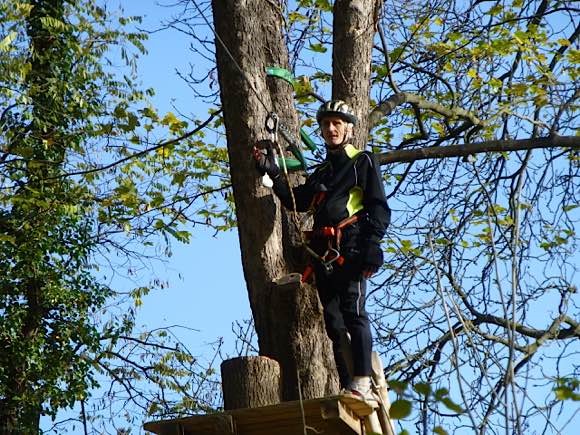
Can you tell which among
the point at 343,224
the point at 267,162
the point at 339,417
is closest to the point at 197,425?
the point at 339,417

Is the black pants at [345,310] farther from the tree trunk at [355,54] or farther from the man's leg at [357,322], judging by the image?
the tree trunk at [355,54]

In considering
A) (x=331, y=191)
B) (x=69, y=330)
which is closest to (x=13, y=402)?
(x=69, y=330)

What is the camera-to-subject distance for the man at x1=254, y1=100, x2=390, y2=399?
6.55m

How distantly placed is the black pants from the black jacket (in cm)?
18

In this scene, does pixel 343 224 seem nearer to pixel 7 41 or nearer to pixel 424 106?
pixel 424 106

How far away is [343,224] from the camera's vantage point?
264 inches

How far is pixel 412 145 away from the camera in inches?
406

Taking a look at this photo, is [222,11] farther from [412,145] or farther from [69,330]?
[69,330]

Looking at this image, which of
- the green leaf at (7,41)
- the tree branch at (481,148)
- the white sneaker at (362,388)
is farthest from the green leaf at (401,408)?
the green leaf at (7,41)

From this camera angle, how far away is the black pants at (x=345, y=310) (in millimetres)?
6516

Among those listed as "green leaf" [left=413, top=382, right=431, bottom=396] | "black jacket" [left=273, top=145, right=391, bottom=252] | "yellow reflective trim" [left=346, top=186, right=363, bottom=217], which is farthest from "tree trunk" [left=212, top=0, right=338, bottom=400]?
"green leaf" [left=413, top=382, right=431, bottom=396]

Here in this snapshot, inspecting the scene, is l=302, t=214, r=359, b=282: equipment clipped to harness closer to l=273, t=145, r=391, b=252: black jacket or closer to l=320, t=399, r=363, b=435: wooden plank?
l=273, t=145, r=391, b=252: black jacket

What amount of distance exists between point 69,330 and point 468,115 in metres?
5.91

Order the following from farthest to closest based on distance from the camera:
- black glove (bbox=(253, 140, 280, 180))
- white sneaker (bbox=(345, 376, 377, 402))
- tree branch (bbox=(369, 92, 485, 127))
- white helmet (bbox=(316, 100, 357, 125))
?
tree branch (bbox=(369, 92, 485, 127)) < white helmet (bbox=(316, 100, 357, 125)) < black glove (bbox=(253, 140, 280, 180)) < white sneaker (bbox=(345, 376, 377, 402))
